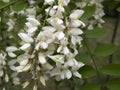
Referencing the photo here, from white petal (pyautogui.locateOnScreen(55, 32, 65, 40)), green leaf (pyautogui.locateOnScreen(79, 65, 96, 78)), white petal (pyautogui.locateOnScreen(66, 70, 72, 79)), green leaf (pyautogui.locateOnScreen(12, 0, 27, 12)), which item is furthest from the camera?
green leaf (pyautogui.locateOnScreen(12, 0, 27, 12))

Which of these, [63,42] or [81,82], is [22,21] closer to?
[81,82]

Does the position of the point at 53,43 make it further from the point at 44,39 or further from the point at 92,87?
the point at 92,87

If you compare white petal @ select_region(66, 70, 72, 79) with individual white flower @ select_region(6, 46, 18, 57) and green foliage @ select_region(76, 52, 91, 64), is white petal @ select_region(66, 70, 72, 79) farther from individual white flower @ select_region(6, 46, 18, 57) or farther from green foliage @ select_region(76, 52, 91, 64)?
individual white flower @ select_region(6, 46, 18, 57)

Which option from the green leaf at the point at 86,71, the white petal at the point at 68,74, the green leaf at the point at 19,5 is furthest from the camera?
the green leaf at the point at 19,5

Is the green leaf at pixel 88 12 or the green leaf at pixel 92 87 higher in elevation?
the green leaf at pixel 88 12

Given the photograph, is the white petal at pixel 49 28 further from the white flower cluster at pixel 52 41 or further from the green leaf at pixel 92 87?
the green leaf at pixel 92 87

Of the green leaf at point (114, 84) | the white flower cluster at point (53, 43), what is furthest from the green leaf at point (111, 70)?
the white flower cluster at point (53, 43)

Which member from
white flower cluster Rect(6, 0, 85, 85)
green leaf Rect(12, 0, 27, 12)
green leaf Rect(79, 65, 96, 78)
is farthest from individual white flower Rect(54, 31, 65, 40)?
green leaf Rect(12, 0, 27, 12)

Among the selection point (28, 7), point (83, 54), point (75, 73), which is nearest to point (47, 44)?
point (75, 73)

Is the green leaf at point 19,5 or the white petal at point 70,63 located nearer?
the white petal at point 70,63
